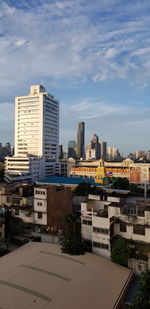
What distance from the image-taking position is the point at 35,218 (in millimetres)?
50656

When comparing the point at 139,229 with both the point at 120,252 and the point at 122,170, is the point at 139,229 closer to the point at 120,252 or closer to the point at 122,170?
the point at 120,252

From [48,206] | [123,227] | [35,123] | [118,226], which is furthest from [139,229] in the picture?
[35,123]

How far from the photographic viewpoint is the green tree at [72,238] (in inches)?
1457

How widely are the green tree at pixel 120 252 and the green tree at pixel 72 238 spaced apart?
5055mm

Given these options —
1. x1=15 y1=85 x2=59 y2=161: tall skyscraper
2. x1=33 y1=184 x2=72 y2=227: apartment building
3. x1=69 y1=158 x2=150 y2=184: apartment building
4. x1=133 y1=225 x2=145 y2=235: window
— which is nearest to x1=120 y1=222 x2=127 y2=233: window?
x1=133 y1=225 x2=145 y2=235: window

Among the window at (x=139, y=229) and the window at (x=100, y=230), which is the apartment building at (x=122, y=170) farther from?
the window at (x=139, y=229)

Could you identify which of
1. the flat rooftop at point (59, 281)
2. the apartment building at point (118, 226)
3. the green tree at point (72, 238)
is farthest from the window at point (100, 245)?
the green tree at point (72, 238)

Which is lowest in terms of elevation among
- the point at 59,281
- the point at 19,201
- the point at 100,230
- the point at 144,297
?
the point at 59,281

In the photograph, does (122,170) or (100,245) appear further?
(122,170)

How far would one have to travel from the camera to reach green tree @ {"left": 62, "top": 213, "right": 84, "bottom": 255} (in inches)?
1457

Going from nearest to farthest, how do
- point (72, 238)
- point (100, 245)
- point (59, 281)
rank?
1. point (59, 281)
2. point (100, 245)
3. point (72, 238)

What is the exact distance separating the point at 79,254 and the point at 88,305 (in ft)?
37.8

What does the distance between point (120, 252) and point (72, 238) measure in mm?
7903

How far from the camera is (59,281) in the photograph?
1147 inches
